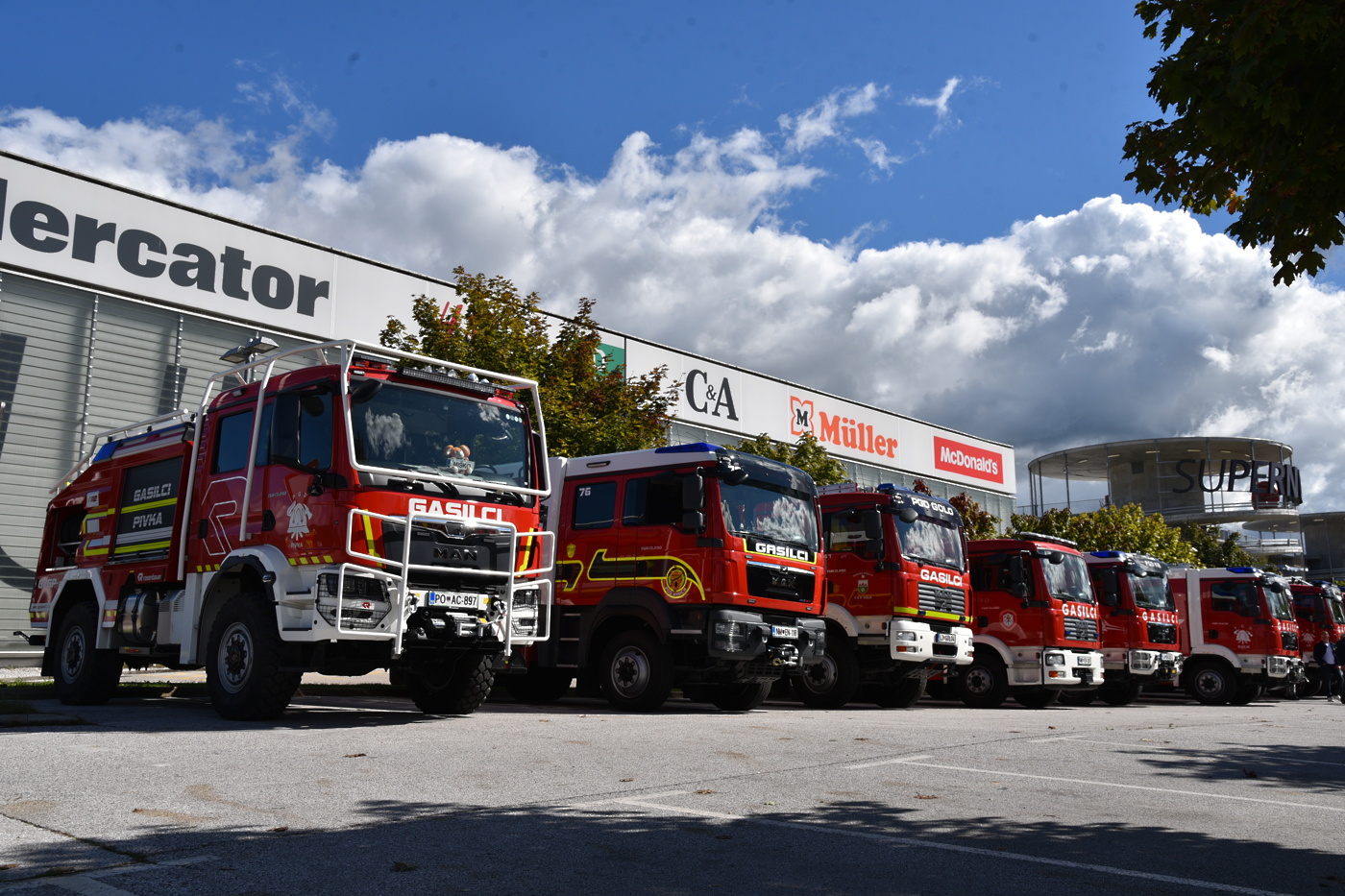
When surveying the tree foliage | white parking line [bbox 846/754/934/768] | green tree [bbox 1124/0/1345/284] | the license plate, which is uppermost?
the tree foliage

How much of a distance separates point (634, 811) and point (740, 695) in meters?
8.35

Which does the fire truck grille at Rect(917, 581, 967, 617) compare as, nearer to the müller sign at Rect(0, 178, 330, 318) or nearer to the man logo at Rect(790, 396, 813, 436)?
the müller sign at Rect(0, 178, 330, 318)

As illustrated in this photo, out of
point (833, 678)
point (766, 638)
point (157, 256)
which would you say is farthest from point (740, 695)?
point (157, 256)

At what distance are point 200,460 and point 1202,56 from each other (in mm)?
9312

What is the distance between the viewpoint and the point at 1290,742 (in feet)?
37.6

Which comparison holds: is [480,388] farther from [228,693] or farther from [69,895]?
[69,895]

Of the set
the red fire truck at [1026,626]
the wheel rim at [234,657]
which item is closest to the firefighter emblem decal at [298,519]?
the wheel rim at [234,657]

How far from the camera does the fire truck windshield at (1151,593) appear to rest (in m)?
21.2

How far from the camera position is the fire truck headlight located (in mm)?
12031

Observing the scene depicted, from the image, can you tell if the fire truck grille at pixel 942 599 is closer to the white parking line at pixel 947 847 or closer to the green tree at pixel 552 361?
the green tree at pixel 552 361

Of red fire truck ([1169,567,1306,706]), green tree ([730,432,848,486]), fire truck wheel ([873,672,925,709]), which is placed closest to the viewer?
fire truck wheel ([873,672,925,709])

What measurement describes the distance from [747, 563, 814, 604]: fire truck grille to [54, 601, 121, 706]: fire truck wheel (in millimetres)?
6795

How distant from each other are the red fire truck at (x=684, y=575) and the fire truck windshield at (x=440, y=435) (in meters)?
2.42

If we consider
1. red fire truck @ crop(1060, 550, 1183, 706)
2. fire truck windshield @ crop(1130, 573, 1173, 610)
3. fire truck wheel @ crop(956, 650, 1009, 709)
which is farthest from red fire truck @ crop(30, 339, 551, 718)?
fire truck windshield @ crop(1130, 573, 1173, 610)
